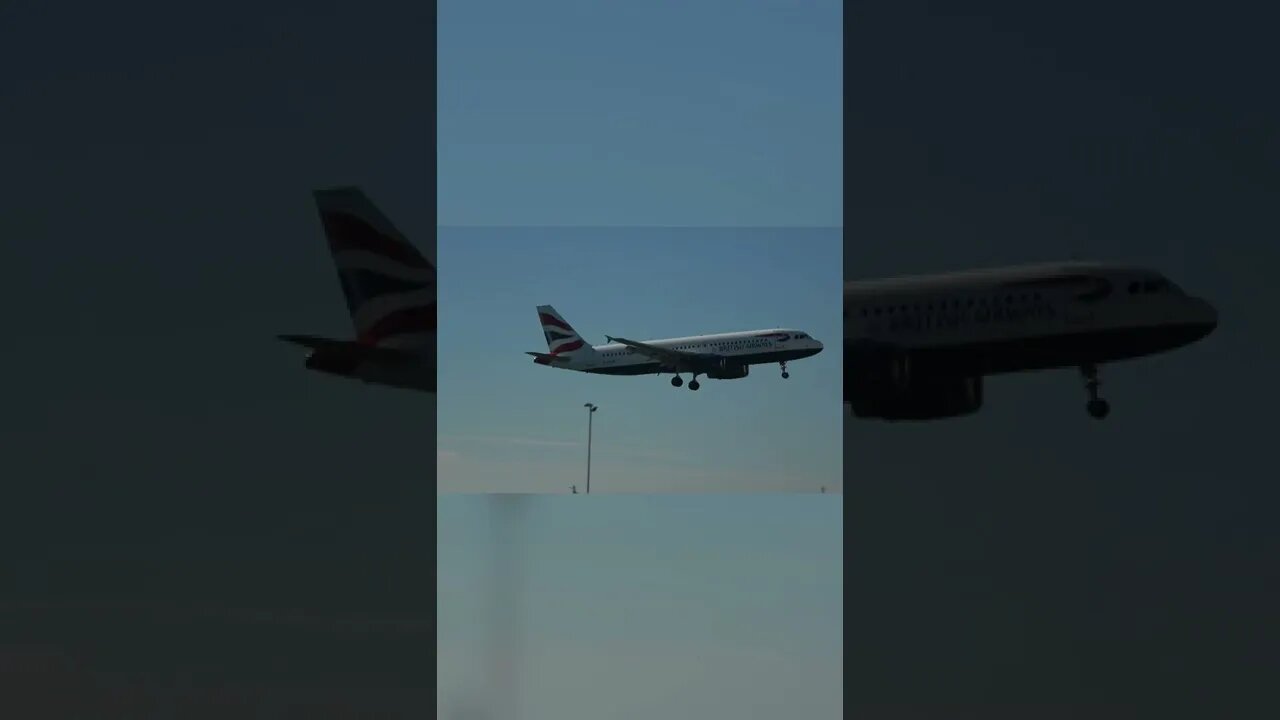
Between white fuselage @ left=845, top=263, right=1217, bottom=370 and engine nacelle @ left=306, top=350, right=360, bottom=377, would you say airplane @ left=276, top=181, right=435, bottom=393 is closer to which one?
engine nacelle @ left=306, top=350, right=360, bottom=377

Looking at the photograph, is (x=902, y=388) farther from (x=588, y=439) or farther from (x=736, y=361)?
(x=588, y=439)

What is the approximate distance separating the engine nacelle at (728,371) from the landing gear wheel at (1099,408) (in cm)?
119

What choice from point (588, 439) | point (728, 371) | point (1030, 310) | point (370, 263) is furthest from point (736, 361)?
point (370, 263)

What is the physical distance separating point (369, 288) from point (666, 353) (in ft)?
3.57

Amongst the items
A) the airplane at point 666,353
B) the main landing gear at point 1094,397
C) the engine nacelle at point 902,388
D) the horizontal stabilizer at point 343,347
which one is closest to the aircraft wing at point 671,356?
the airplane at point 666,353

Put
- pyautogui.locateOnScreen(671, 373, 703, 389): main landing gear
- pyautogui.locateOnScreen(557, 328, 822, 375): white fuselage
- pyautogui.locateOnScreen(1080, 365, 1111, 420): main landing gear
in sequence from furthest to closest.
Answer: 1. pyautogui.locateOnScreen(671, 373, 703, 389): main landing gear
2. pyautogui.locateOnScreen(557, 328, 822, 375): white fuselage
3. pyautogui.locateOnScreen(1080, 365, 1111, 420): main landing gear

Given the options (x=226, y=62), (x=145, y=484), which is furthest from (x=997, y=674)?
(x=226, y=62)

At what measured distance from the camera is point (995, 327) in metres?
5.61

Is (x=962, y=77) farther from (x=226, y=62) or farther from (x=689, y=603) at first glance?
(x=226, y=62)

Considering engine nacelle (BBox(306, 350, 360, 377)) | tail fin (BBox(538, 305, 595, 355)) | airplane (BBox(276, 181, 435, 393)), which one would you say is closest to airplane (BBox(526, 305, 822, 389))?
tail fin (BBox(538, 305, 595, 355))

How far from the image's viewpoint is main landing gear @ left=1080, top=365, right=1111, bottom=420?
18.0ft

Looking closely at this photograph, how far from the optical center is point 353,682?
541 cm

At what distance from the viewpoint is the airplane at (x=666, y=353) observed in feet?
19.2

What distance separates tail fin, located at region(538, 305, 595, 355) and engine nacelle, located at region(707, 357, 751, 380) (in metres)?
0.46
